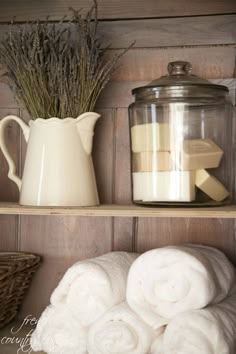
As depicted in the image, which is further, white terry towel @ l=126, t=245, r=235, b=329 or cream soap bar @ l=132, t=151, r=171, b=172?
cream soap bar @ l=132, t=151, r=171, b=172

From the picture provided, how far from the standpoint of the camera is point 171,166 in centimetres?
104

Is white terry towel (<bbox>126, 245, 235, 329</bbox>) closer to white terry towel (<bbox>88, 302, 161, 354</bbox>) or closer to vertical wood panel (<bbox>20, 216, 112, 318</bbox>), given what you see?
white terry towel (<bbox>88, 302, 161, 354</bbox>)

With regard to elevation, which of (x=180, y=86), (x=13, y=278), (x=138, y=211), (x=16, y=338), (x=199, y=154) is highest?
(x=180, y=86)

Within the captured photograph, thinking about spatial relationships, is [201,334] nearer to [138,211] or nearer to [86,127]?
[138,211]

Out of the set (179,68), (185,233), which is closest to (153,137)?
(179,68)

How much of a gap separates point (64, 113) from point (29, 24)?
0.29 m

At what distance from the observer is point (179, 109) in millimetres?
1094

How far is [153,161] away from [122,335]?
33cm

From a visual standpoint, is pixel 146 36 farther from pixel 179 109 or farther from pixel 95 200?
pixel 95 200

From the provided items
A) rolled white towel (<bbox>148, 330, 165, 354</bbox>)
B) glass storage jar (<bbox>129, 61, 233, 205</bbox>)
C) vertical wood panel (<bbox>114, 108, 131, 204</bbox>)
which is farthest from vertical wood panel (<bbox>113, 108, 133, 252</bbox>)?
rolled white towel (<bbox>148, 330, 165, 354</bbox>)

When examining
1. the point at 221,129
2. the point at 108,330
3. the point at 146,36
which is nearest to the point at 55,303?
the point at 108,330

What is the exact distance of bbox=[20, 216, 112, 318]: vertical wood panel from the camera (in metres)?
1.25

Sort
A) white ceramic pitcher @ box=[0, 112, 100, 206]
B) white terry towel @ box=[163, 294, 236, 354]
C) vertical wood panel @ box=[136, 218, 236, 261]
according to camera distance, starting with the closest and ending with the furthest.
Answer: white terry towel @ box=[163, 294, 236, 354]
white ceramic pitcher @ box=[0, 112, 100, 206]
vertical wood panel @ box=[136, 218, 236, 261]

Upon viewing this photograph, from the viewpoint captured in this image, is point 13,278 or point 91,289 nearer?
point 91,289
